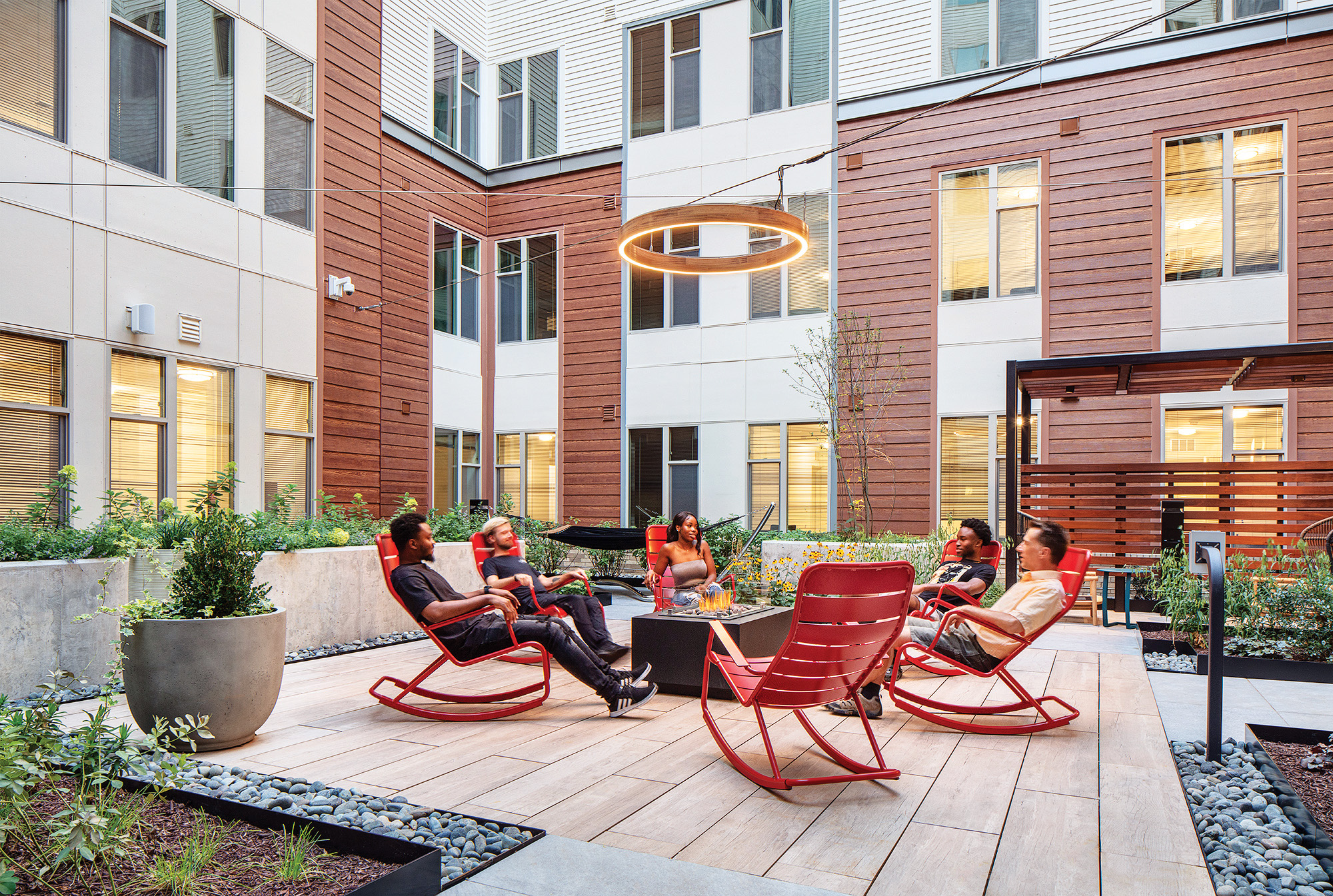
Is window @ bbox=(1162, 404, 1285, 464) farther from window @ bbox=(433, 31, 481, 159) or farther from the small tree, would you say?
window @ bbox=(433, 31, 481, 159)

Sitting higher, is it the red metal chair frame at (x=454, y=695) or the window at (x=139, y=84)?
the window at (x=139, y=84)

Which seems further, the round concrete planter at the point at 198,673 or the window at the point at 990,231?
the window at the point at 990,231

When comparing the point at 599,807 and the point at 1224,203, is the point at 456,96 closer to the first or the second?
the point at 1224,203

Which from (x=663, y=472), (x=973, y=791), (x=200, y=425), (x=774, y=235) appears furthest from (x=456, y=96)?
A: (x=973, y=791)

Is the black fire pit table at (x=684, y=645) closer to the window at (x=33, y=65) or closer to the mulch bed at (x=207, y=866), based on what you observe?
the mulch bed at (x=207, y=866)

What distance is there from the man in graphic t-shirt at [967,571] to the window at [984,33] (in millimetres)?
7667

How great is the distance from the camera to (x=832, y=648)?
3.28m

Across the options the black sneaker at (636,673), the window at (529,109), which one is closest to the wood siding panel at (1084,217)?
the window at (529,109)

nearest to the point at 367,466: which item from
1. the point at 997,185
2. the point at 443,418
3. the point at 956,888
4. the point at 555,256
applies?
the point at 443,418

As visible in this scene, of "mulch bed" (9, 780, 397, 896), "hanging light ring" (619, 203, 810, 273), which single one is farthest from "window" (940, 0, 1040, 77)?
"mulch bed" (9, 780, 397, 896)

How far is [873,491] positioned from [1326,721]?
6878mm

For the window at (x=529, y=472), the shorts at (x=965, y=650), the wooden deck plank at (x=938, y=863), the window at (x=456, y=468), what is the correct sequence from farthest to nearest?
the window at (x=529, y=472) → the window at (x=456, y=468) → the shorts at (x=965, y=650) → the wooden deck plank at (x=938, y=863)

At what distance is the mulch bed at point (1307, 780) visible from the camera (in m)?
2.86

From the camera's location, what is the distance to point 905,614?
3.38 m
